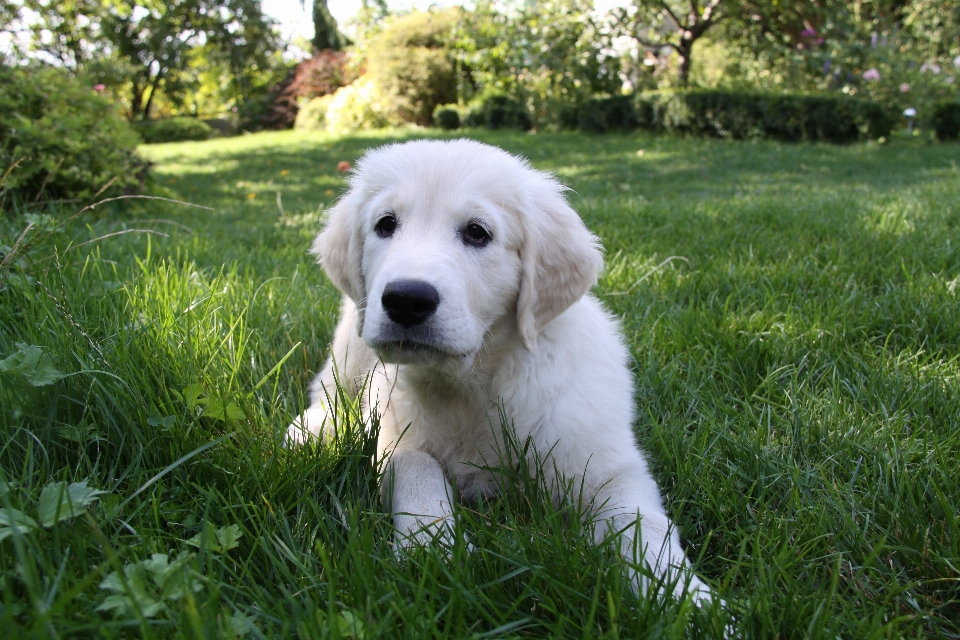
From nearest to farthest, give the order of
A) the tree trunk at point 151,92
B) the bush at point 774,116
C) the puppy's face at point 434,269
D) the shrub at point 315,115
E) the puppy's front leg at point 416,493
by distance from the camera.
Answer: the puppy's front leg at point 416,493 < the puppy's face at point 434,269 < the bush at point 774,116 < the shrub at point 315,115 < the tree trunk at point 151,92

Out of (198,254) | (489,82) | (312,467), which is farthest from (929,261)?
(489,82)

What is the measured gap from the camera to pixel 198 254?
380 centimetres

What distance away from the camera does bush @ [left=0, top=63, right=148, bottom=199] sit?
4.62m

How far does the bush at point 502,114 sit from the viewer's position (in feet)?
51.0

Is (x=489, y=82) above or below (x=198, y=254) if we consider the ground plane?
above

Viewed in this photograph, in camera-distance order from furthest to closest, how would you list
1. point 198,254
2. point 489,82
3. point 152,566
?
point 489,82 → point 198,254 → point 152,566

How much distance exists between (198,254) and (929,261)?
12.9 ft

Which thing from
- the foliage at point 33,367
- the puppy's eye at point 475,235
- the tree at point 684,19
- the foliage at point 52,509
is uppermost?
the tree at point 684,19

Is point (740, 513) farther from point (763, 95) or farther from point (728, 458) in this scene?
point (763, 95)

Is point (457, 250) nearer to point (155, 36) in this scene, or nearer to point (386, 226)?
point (386, 226)

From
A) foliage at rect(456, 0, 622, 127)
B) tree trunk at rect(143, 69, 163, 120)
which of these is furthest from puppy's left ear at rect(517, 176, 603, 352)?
tree trunk at rect(143, 69, 163, 120)

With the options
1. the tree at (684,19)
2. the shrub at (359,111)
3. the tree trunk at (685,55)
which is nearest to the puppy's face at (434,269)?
the tree at (684,19)

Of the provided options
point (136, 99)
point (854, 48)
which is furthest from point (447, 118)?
point (136, 99)

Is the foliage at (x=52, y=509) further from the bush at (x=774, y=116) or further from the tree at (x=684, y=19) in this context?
the tree at (x=684, y=19)
